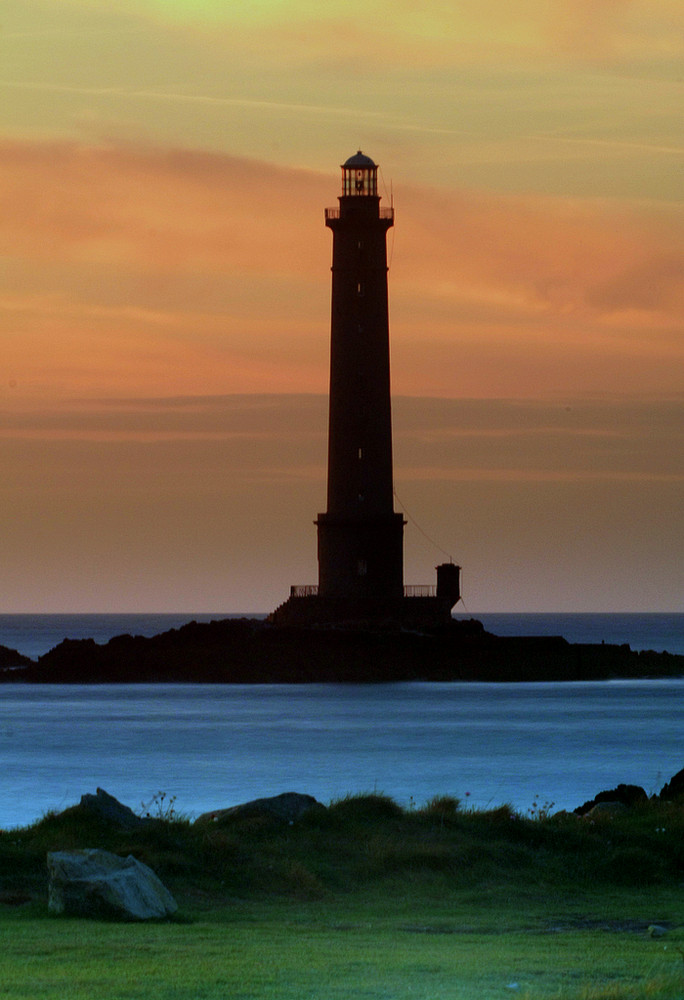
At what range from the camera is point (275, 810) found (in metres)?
→ 14.0

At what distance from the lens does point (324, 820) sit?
1394 cm

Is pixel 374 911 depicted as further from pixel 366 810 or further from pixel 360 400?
pixel 360 400

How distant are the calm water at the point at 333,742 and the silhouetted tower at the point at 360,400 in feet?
20.8

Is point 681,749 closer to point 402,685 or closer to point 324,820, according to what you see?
point 402,685

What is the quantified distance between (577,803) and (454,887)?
14.0 metres

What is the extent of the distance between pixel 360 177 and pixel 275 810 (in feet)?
159

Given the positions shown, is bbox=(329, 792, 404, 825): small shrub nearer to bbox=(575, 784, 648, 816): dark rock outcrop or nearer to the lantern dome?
bbox=(575, 784, 648, 816): dark rock outcrop

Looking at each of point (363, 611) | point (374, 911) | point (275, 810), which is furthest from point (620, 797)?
point (363, 611)

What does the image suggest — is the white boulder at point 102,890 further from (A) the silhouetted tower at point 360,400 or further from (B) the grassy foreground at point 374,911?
(A) the silhouetted tower at point 360,400

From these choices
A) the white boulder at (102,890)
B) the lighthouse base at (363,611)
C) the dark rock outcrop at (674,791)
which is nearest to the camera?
the white boulder at (102,890)

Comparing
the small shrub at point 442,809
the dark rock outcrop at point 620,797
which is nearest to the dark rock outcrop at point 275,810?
the small shrub at point 442,809

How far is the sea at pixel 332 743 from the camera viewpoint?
2959cm

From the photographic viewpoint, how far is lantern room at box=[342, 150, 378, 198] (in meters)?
59.5

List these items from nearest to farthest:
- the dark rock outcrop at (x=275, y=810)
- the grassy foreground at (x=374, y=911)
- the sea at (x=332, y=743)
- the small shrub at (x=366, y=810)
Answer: the grassy foreground at (x=374, y=911) → the dark rock outcrop at (x=275, y=810) → the small shrub at (x=366, y=810) → the sea at (x=332, y=743)
